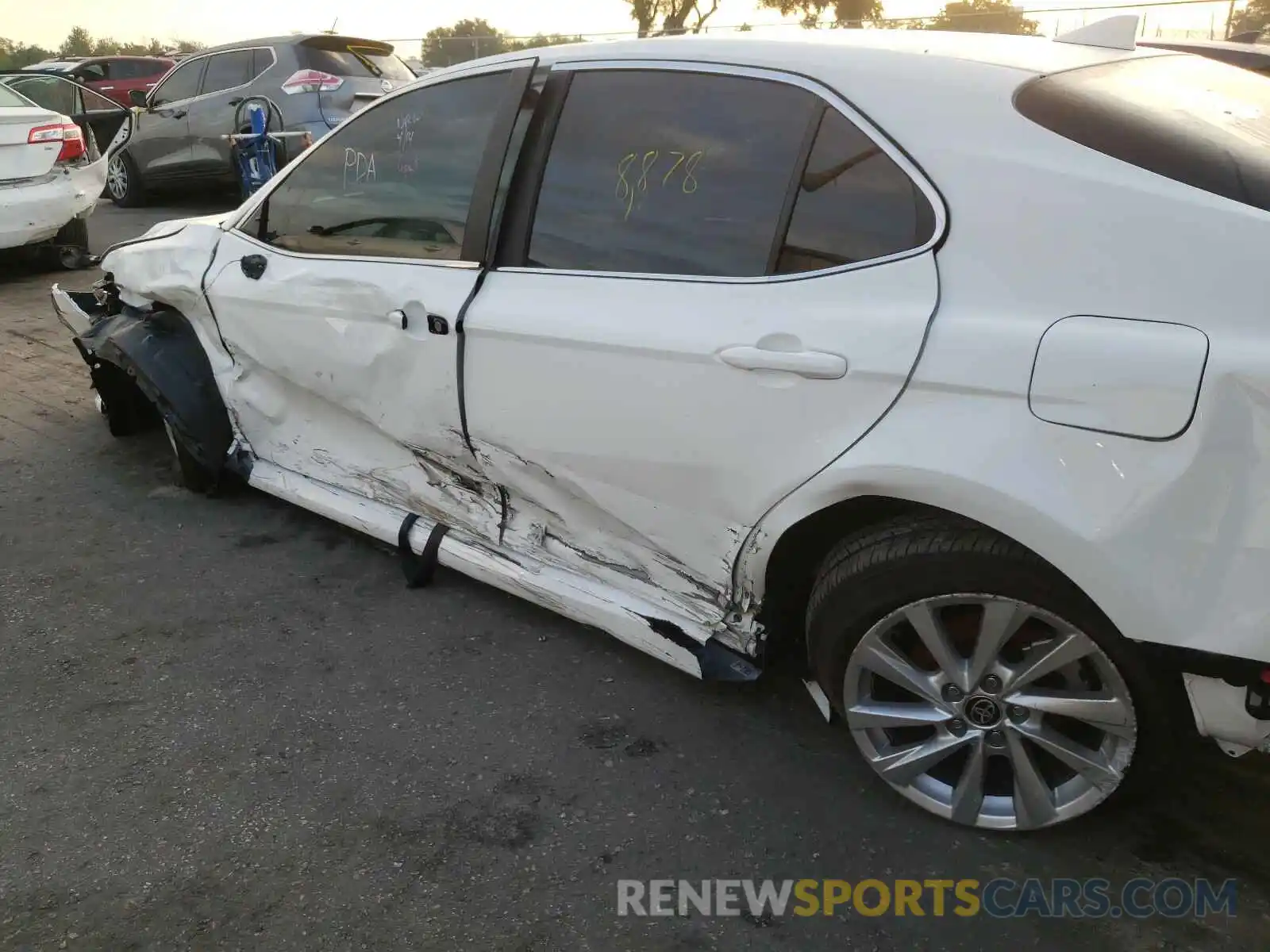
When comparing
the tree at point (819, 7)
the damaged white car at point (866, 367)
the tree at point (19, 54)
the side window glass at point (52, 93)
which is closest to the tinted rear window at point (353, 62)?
the side window glass at point (52, 93)

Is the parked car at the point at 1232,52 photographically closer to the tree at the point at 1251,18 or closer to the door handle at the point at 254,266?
the door handle at the point at 254,266

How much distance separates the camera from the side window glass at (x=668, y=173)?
2346 mm

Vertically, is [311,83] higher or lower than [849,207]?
higher

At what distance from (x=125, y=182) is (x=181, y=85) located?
1461 mm

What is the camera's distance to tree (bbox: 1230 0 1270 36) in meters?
10.5

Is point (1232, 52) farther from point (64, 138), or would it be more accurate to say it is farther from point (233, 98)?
point (233, 98)

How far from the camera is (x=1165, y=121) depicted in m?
2.04

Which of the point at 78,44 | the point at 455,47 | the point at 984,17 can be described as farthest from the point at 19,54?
the point at 984,17

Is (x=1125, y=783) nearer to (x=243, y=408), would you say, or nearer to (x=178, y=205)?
(x=243, y=408)

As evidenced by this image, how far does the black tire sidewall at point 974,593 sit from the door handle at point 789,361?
433 mm

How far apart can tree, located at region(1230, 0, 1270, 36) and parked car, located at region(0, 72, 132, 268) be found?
35.9ft

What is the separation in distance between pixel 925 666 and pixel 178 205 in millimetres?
12797

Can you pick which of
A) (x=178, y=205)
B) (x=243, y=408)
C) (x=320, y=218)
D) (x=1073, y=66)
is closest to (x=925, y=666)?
(x=1073, y=66)

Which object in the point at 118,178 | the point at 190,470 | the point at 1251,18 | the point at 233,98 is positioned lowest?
the point at 190,470
